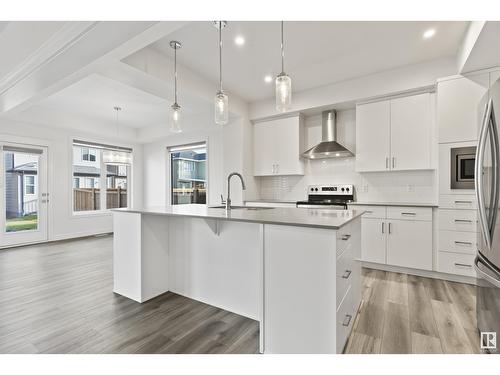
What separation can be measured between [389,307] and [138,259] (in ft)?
7.88

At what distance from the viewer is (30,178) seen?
4914 mm

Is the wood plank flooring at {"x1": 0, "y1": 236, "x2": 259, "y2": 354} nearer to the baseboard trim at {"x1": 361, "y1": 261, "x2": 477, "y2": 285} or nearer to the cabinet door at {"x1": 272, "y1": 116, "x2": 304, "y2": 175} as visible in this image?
the baseboard trim at {"x1": 361, "y1": 261, "x2": 477, "y2": 285}

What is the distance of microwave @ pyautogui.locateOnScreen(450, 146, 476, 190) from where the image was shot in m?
2.82

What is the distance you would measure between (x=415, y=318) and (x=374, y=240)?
1.38 meters

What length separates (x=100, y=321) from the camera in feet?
6.60

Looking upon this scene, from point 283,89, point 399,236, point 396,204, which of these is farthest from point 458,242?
point 283,89

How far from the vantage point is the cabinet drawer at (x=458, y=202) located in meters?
2.80

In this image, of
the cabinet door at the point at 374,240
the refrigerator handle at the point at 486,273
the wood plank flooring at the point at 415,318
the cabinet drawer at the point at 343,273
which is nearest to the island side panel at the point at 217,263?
the cabinet drawer at the point at 343,273

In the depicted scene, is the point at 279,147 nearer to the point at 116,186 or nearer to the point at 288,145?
the point at 288,145

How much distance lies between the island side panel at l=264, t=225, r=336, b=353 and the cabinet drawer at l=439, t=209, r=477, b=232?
7.83ft

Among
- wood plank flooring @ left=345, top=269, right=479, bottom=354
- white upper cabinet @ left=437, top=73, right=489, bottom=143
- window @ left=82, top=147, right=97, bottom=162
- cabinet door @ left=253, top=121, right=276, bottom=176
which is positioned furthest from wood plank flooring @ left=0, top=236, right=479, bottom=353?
window @ left=82, top=147, right=97, bottom=162
